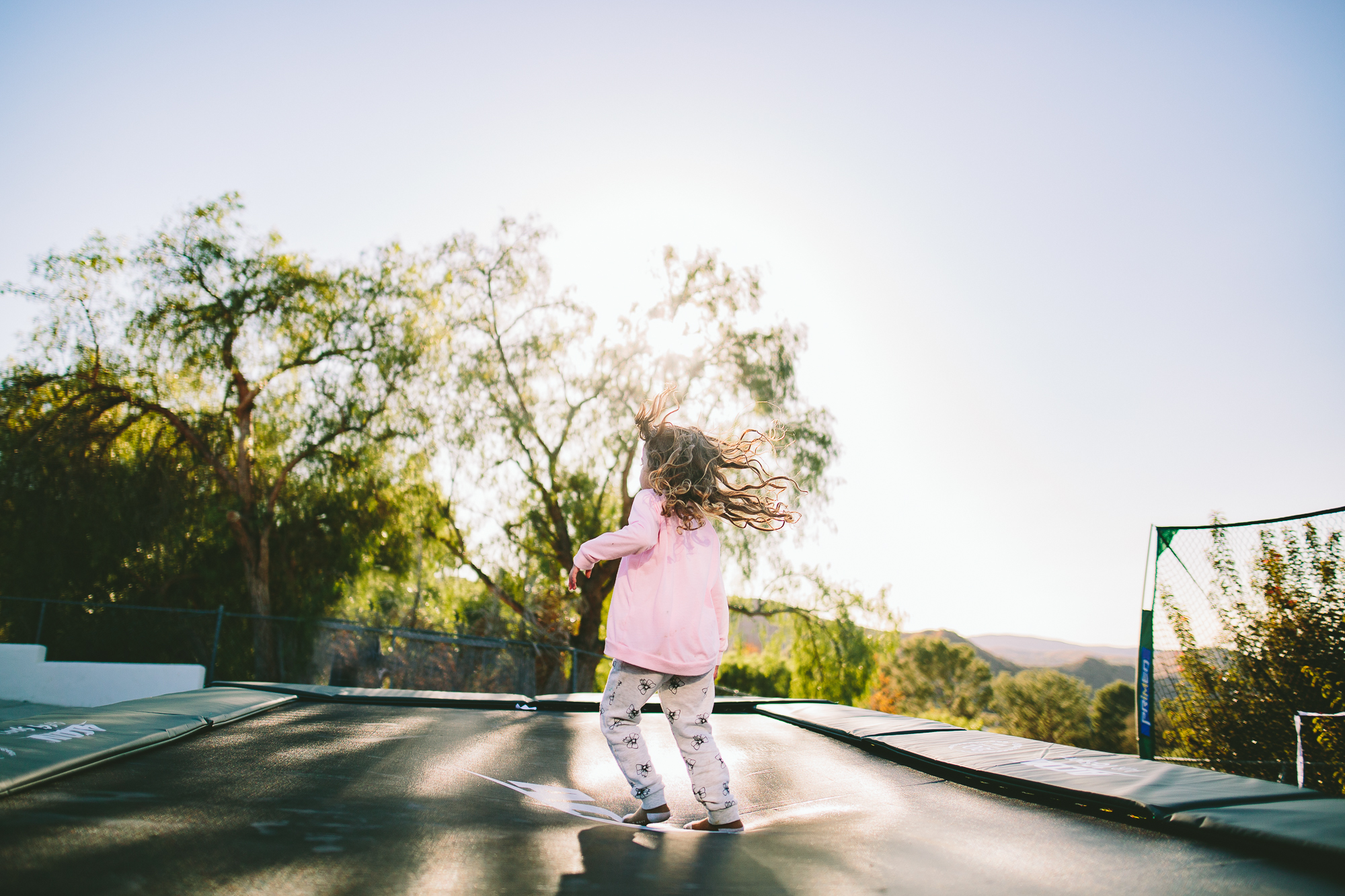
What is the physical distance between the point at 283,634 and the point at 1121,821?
8766 mm

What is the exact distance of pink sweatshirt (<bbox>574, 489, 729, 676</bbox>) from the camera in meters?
1.82

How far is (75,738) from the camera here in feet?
5.86

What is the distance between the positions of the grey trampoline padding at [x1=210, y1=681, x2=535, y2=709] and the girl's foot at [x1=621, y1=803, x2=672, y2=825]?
7.43 feet

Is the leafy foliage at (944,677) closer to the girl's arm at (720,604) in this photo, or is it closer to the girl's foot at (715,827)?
the girl's arm at (720,604)

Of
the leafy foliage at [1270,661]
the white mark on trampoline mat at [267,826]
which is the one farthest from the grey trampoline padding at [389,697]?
the leafy foliage at [1270,661]

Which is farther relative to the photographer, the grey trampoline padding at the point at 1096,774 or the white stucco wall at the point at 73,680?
the white stucco wall at the point at 73,680

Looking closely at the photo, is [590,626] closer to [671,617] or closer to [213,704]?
[213,704]

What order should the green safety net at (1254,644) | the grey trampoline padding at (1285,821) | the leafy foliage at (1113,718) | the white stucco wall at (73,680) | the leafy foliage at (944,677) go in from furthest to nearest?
the leafy foliage at (944,677) < the leafy foliage at (1113,718) < the white stucco wall at (73,680) < the green safety net at (1254,644) < the grey trampoline padding at (1285,821)

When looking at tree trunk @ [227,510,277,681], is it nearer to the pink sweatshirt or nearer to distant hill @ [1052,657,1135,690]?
the pink sweatshirt

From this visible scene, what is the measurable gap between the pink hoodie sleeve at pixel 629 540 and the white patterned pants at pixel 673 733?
11.1 inches

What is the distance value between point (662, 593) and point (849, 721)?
2.00 meters

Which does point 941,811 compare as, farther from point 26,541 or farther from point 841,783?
point 26,541

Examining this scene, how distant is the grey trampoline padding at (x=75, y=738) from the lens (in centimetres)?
147

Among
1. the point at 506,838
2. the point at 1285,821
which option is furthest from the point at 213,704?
the point at 1285,821
